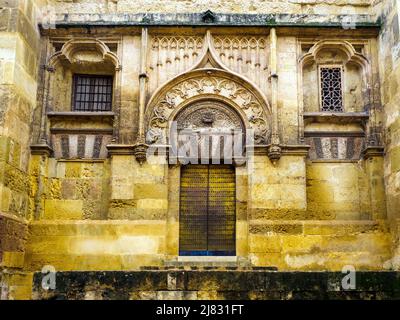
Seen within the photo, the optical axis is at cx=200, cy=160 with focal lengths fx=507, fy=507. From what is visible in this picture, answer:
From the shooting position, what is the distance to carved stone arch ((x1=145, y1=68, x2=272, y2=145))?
33.6 ft

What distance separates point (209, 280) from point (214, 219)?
4.52 metres

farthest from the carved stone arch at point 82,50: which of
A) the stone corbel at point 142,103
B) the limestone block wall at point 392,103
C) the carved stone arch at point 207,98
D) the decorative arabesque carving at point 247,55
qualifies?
the limestone block wall at point 392,103

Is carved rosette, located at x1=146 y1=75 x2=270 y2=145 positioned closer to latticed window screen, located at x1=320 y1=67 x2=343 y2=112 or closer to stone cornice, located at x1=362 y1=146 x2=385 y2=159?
latticed window screen, located at x1=320 y1=67 x2=343 y2=112

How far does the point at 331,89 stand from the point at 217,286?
21.4 feet

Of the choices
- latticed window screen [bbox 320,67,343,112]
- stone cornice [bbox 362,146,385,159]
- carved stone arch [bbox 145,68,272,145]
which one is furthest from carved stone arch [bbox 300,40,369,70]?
stone cornice [bbox 362,146,385,159]

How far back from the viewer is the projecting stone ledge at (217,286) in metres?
5.37

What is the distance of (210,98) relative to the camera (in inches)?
414

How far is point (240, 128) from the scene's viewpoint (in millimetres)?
10359

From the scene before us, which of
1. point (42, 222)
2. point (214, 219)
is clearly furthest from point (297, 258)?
point (42, 222)

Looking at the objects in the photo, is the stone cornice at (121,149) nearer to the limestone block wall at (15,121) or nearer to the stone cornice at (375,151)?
the limestone block wall at (15,121)

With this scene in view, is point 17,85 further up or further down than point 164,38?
further down

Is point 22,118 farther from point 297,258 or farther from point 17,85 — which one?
point 297,258

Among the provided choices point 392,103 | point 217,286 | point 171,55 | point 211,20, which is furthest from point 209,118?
point 217,286

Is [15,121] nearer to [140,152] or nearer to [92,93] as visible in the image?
[92,93]
